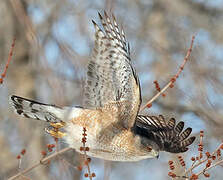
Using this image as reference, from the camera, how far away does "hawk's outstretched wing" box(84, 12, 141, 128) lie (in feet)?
10.4

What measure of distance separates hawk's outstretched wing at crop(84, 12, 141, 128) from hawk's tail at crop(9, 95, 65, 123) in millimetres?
266

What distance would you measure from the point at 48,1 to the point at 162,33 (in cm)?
410

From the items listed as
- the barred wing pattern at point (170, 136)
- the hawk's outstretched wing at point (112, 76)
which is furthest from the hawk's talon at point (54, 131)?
the barred wing pattern at point (170, 136)

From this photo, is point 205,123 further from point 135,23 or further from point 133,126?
point 135,23

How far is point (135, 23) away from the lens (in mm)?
7793

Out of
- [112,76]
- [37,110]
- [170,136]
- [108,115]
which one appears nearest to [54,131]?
[37,110]

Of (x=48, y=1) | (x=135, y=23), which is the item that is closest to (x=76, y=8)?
(x=48, y=1)

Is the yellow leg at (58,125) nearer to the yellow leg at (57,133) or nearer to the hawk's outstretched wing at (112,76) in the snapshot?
the yellow leg at (57,133)

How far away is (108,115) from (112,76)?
399mm

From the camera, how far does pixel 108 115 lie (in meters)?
3.62

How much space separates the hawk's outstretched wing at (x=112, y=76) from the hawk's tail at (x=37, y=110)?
27 cm

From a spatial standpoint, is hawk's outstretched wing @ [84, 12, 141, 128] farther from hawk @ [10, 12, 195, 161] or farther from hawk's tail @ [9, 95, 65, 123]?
hawk's tail @ [9, 95, 65, 123]

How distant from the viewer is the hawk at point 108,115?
3.29 meters

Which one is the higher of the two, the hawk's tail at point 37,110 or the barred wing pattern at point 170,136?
the hawk's tail at point 37,110
